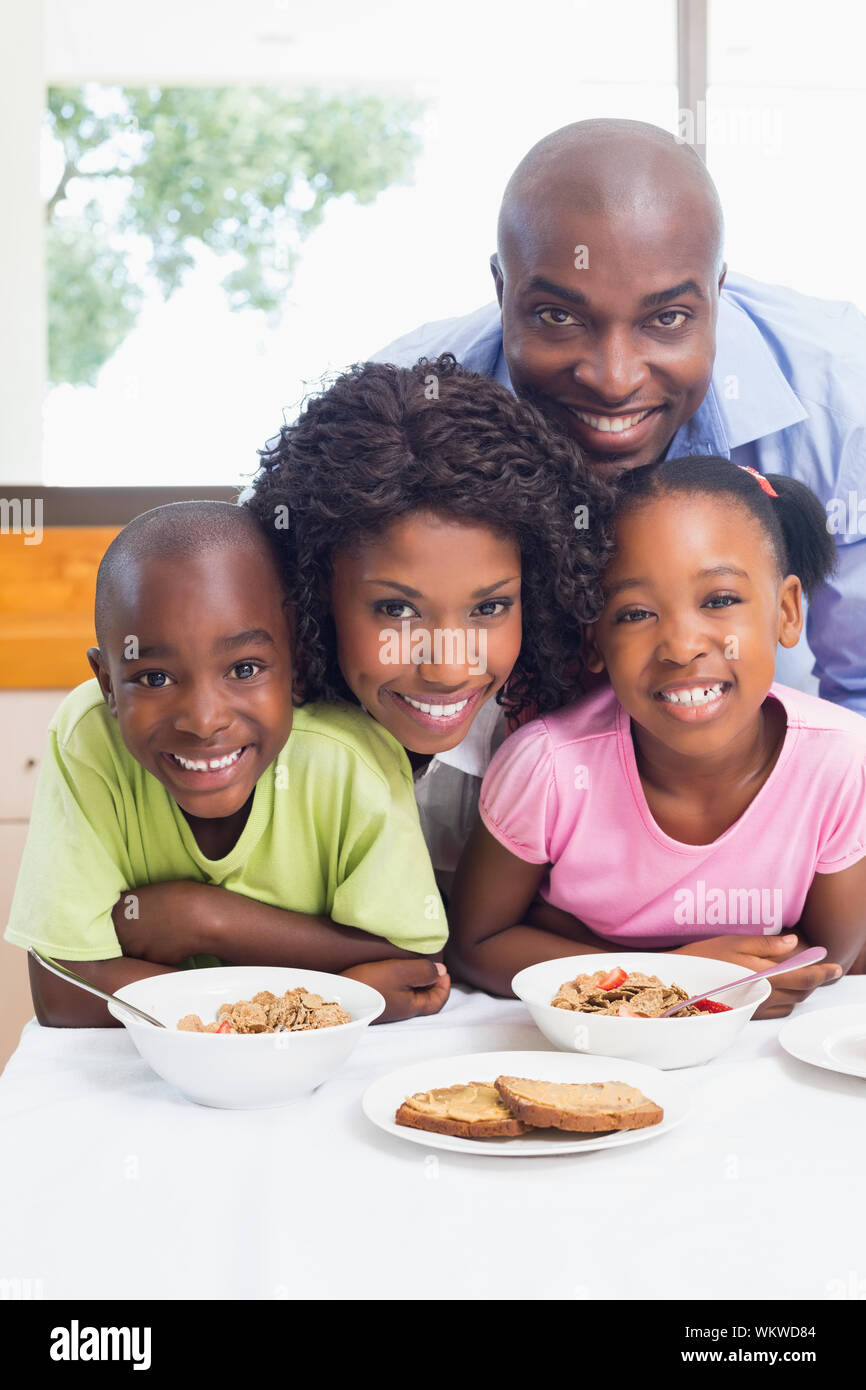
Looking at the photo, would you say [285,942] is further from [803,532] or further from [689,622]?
[803,532]

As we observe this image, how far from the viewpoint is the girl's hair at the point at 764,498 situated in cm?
106

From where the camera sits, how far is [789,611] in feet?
3.67

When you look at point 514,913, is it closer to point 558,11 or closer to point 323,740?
point 323,740

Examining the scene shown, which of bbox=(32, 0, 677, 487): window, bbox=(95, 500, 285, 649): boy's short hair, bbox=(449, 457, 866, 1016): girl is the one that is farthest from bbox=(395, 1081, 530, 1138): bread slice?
bbox=(32, 0, 677, 487): window

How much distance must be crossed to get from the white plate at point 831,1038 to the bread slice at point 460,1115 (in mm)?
237

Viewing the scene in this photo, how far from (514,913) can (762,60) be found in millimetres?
2767

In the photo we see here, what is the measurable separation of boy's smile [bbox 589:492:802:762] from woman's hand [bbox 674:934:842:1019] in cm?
16

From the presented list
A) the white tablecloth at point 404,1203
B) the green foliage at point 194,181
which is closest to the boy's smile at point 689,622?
the white tablecloth at point 404,1203

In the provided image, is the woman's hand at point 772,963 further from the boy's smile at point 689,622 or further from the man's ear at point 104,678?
the man's ear at point 104,678

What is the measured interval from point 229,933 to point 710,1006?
0.39m

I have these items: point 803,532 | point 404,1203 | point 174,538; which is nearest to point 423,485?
point 174,538

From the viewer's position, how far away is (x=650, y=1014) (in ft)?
2.90

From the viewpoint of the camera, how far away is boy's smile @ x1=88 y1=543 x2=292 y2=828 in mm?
943
